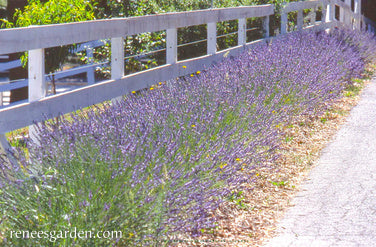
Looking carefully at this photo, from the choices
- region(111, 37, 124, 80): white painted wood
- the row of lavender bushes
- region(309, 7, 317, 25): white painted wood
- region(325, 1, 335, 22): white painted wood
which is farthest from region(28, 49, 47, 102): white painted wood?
region(325, 1, 335, 22): white painted wood

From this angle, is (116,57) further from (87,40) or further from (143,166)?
(143,166)

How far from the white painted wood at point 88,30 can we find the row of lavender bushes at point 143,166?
69cm

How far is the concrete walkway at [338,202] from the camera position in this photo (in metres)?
4.53

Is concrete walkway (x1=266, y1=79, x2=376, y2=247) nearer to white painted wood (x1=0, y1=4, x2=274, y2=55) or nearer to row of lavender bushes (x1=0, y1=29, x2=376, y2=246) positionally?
row of lavender bushes (x1=0, y1=29, x2=376, y2=246)

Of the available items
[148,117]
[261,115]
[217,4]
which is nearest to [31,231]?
[148,117]

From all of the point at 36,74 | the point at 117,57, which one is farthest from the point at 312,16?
the point at 36,74

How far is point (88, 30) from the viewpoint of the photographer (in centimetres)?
605

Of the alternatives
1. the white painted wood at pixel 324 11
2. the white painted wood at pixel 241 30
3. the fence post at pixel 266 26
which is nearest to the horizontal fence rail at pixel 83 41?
the white painted wood at pixel 241 30

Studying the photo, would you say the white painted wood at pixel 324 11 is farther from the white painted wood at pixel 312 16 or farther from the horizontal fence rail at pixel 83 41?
the horizontal fence rail at pixel 83 41

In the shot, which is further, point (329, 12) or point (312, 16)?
point (329, 12)

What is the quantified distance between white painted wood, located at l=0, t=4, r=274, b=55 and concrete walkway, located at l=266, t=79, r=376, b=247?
249 cm

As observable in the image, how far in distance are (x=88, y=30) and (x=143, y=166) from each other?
2414 mm

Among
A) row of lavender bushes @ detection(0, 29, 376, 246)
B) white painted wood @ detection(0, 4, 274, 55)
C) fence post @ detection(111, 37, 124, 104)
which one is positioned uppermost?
white painted wood @ detection(0, 4, 274, 55)

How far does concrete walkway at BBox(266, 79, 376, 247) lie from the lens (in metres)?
4.53
